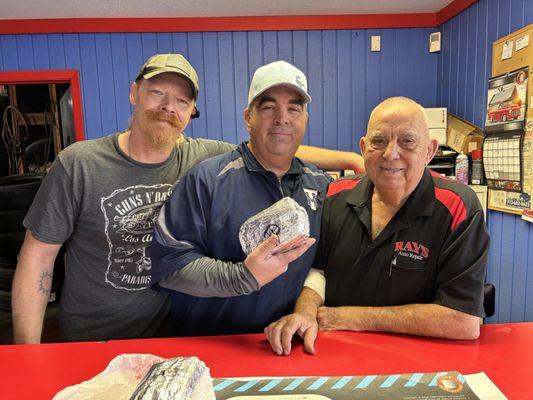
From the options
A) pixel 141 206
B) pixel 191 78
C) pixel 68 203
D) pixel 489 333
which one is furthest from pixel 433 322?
pixel 68 203

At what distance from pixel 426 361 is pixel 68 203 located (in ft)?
4.24

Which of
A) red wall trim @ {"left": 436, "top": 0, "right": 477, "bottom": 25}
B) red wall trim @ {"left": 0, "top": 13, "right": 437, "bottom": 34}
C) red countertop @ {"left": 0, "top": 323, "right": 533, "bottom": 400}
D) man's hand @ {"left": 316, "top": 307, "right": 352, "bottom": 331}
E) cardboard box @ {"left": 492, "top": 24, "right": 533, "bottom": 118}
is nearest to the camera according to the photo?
red countertop @ {"left": 0, "top": 323, "right": 533, "bottom": 400}

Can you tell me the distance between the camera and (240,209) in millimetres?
1347

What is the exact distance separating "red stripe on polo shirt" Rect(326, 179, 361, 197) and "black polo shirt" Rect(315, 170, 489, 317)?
0.08m

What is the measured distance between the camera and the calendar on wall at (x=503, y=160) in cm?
286

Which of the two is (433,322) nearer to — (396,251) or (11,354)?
(396,251)

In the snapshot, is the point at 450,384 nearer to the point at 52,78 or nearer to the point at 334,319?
the point at 334,319

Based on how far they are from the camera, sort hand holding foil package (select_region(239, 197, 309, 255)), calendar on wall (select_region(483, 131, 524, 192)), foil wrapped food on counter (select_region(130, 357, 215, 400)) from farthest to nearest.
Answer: calendar on wall (select_region(483, 131, 524, 192)), hand holding foil package (select_region(239, 197, 309, 255)), foil wrapped food on counter (select_region(130, 357, 215, 400))

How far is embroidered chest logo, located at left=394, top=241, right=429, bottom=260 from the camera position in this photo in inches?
53.2

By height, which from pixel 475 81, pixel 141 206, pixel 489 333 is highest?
pixel 475 81

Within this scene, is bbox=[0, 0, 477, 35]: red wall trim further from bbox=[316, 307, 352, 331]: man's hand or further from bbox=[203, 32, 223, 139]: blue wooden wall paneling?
bbox=[316, 307, 352, 331]: man's hand

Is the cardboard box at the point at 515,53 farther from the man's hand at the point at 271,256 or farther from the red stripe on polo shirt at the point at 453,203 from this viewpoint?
the man's hand at the point at 271,256

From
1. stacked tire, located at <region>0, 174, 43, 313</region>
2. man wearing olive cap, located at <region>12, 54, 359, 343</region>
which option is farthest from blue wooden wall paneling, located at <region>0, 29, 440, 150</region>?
man wearing olive cap, located at <region>12, 54, 359, 343</region>

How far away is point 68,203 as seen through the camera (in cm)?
Answer: 150
